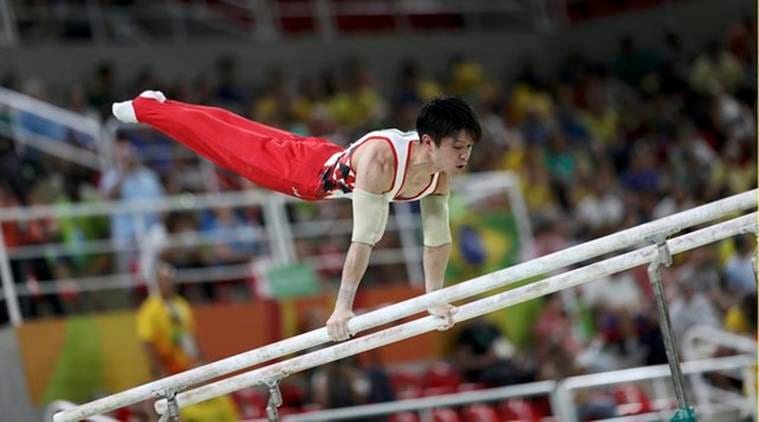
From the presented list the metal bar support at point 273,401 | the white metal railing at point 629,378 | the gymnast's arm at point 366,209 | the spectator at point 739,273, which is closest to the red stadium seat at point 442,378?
the white metal railing at point 629,378

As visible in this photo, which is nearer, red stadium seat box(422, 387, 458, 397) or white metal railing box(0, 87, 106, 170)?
red stadium seat box(422, 387, 458, 397)

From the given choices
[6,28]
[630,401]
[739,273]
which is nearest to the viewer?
[630,401]

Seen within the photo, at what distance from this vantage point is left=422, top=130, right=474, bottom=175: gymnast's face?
5.05 meters

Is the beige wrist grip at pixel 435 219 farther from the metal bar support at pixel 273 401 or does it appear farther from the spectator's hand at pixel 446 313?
the metal bar support at pixel 273 401

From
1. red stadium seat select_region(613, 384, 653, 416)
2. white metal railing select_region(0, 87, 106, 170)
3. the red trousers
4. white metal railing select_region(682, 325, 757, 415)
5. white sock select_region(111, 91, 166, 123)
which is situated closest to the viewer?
the red trousers

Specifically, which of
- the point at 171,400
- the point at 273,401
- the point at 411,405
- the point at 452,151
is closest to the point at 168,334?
the point at 411,405

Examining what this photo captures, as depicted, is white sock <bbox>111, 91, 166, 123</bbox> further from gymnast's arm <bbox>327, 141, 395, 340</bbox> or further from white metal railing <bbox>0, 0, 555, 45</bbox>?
white metal railing <bbox>0, 0, 555, 45</bbox>

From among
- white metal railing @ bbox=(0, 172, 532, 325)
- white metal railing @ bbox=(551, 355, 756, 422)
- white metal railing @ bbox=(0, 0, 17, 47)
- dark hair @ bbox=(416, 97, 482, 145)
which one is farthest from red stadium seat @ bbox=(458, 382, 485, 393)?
white metal railing @ bbox=(0, 0, 17, 47)

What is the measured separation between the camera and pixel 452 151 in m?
5.06

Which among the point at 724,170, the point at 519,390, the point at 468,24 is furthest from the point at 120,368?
the point at 468,24

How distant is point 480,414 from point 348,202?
2.78 metres

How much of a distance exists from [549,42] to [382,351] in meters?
6.97

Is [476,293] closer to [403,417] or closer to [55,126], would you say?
[403,417]

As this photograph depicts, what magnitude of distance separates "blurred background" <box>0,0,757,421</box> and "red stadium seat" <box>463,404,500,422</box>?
0.02 m
